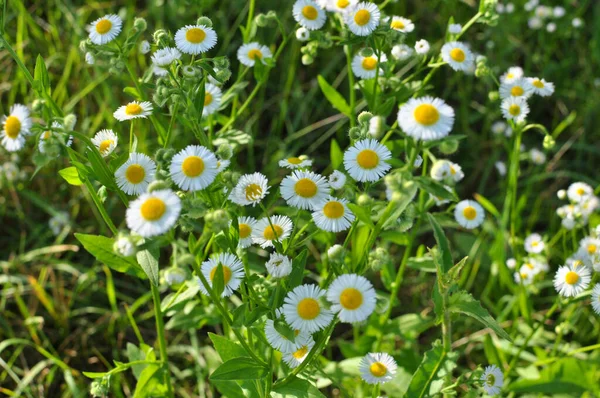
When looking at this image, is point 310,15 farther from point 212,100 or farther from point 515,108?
point 515,108

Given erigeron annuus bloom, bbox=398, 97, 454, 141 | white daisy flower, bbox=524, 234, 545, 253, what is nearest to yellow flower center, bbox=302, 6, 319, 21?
erigeron annuus bloom, bbox=398, 97, 454, 141

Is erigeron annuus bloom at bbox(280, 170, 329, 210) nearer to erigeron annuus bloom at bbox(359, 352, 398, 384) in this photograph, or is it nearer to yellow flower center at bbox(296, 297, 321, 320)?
yellow flower center at bbox(296, 297, 321, 320)

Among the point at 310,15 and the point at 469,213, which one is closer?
the point at 310,15

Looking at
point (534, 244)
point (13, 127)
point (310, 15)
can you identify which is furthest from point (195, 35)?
point (534, 244)

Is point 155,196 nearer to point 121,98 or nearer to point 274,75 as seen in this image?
point 121,98

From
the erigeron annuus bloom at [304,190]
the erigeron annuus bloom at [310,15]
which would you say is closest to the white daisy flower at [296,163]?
the erigeron annuus bloom at [304,190]

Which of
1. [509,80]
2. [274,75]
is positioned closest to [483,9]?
[509,80]
